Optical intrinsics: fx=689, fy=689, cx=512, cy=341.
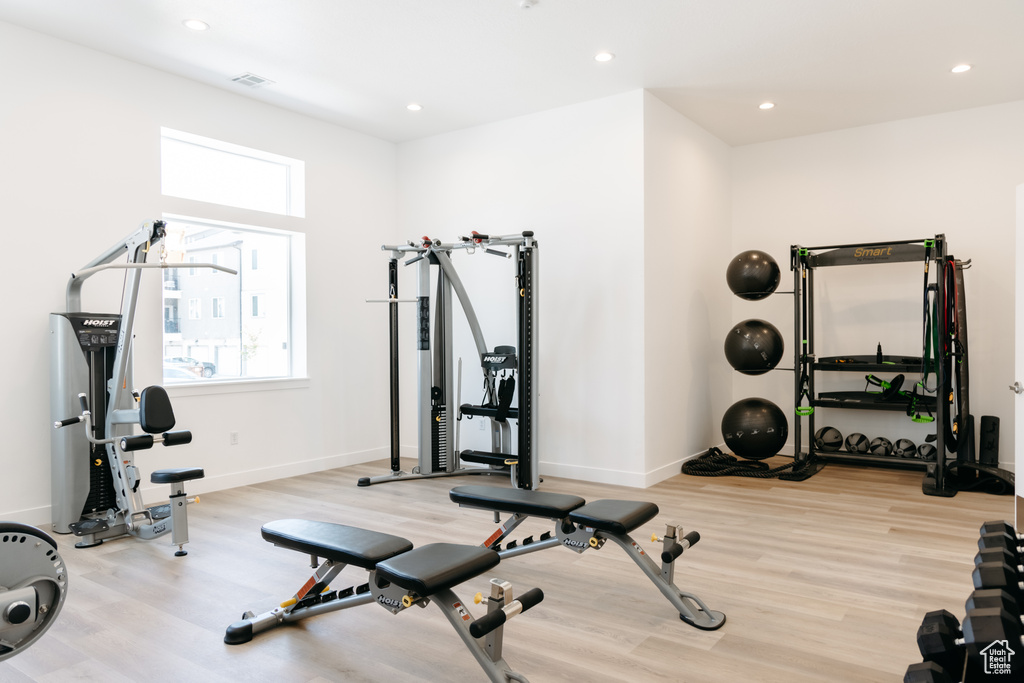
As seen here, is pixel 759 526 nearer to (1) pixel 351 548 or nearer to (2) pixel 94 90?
(1) pixel 351 548

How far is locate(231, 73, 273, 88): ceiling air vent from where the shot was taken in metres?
4.77

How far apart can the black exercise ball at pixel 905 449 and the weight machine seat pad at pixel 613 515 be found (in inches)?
145

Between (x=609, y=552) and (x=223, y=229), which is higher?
(x=223, y=229)

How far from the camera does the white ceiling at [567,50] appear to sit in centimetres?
379

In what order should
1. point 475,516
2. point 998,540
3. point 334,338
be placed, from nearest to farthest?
point 998,540, point 475,516, point 334,338

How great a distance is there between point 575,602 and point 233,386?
3268 millimetres

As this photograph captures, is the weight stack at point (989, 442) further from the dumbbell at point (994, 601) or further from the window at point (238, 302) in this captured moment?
the window at point (238, 302)

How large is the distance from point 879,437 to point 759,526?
258cm

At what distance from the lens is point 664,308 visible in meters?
5.33

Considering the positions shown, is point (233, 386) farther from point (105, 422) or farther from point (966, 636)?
point (966, 636)

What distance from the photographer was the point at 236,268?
209 inches

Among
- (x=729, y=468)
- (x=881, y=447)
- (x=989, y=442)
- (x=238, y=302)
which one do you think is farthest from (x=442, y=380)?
(x=989, y=442)

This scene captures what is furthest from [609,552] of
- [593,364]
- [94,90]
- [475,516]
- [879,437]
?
[94,90]

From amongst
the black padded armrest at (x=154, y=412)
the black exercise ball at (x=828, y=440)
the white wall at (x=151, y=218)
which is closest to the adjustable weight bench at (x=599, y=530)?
the black padded armrest at (x=154, y=412)
